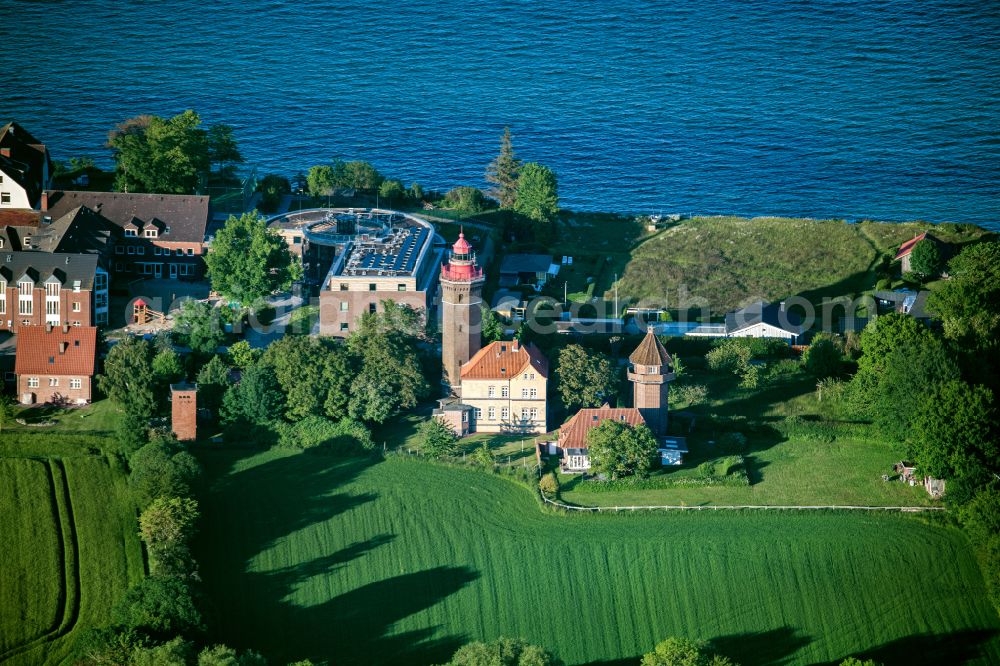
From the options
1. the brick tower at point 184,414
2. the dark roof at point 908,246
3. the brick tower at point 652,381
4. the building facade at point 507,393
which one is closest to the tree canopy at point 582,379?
the building facade at point 507,393

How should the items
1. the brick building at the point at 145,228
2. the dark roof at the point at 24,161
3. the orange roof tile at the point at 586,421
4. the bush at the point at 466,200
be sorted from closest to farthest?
1. the orange roof tile at the point at 586,421
2. the brick building at the point at 145,228
3. the dark roof at the point at 24,161
4. the bush at the point at 466,200

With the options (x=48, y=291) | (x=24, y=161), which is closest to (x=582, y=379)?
(x=48, y=291)

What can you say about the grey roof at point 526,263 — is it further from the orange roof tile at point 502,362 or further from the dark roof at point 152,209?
the dark roof at point 152,209

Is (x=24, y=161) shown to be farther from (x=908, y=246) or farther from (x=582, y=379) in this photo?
(x=908, y=246)

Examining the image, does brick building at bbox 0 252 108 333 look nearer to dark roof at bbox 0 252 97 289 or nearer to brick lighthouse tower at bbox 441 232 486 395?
dark roof at bbox 0 252 97 289

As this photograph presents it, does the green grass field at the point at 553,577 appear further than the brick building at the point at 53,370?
No

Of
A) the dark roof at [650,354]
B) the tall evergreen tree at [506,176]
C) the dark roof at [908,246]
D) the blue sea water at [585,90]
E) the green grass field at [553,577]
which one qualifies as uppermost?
the blue sea water at [585,90]

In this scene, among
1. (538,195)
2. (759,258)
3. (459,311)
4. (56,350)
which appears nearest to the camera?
(56,350)

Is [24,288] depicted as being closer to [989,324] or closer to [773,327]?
[773,327]
